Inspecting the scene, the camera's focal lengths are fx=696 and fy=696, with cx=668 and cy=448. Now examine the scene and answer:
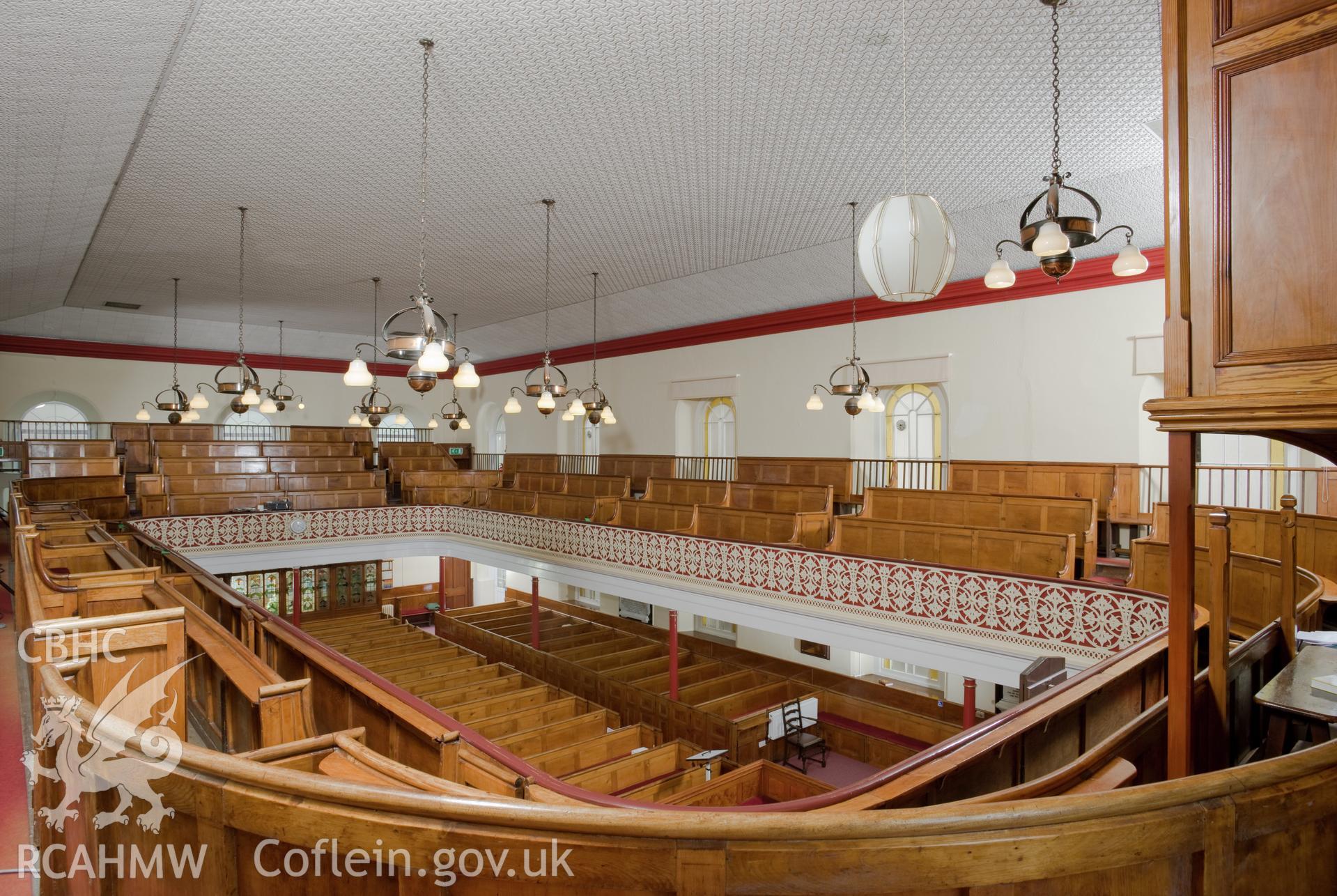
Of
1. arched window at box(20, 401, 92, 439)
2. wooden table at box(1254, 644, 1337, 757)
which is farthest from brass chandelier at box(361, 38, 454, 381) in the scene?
arched window at box(20, 401, 92, 439)

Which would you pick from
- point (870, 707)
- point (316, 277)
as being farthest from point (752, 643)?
point (316, 277)

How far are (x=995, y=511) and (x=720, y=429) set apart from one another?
20.5 feet

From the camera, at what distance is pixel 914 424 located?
1008 centimetres

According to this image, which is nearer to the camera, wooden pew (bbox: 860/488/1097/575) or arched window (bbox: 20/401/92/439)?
wooden pew (bbox: 860/488/1097/575)

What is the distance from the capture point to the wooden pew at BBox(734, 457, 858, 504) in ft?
32.8

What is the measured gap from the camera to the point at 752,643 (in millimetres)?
11594

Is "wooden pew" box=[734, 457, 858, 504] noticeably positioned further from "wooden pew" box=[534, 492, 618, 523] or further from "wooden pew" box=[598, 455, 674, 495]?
"wooden pew" box=[534, 492, 618, 523]

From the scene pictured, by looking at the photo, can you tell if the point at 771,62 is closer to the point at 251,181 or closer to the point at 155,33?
the point at 155,33

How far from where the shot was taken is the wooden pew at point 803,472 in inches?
394

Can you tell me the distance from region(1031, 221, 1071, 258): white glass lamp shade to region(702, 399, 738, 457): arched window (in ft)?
29.4

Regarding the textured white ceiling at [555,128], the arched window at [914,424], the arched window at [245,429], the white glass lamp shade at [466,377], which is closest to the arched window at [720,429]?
the arched window at [914,424]

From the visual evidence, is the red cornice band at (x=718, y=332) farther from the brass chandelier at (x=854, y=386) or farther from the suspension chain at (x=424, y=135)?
the suspension chain at (x=424, y=135)

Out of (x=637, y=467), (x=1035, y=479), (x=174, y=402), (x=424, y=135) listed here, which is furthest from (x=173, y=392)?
(x=1035, y=479)

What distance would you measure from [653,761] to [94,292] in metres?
11.5
